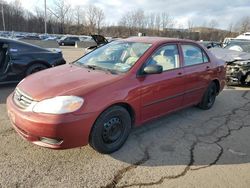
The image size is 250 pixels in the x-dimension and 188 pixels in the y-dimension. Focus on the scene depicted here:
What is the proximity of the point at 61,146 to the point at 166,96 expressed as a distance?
6.37 feet

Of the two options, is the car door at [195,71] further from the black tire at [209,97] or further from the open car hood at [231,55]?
the open car hood at [231,55]

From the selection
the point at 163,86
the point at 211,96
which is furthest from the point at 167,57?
the point at 211,96

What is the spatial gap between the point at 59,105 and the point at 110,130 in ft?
2.75

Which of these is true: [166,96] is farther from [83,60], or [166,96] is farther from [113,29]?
[113,29]

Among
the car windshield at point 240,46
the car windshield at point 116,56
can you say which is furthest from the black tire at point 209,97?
the car windshield at point 240,46

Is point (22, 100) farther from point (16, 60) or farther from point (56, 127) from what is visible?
point (16, 60)

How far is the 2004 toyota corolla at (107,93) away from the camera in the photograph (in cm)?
295

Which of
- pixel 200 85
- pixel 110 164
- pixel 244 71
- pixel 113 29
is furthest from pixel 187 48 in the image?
pixel 113 29

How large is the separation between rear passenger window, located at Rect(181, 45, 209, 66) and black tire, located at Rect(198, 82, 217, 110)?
0.67m

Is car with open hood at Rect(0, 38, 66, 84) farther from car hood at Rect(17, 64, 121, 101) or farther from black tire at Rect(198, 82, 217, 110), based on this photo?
black tire at Rect(198, 82, 217, 110)

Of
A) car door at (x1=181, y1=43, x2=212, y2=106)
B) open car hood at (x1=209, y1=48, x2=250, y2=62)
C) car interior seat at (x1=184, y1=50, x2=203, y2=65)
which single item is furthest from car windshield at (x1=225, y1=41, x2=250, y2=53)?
car interior seat at (x1=184, y1=50, x2=203, y2=65)

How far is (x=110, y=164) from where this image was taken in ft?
10.6

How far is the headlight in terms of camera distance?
9.51ft

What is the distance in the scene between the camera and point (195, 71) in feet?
15.8
